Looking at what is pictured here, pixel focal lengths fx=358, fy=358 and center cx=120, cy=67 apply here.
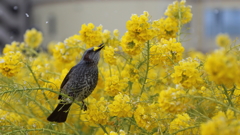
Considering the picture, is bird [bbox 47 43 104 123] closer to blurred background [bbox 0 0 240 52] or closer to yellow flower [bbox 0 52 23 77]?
yellow flower [bbox 0 52 23 77]

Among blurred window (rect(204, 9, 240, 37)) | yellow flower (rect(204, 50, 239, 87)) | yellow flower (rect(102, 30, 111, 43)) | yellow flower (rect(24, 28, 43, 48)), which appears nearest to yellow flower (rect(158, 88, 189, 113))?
yellow flower (rect(204, 50, 239, 87))

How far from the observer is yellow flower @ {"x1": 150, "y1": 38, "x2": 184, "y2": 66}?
1.29 m

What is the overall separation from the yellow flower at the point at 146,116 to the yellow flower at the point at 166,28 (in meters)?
0.37

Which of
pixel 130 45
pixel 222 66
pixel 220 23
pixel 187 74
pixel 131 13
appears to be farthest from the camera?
pixel 220 23

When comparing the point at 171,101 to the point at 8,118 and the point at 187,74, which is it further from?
the point at 8,118

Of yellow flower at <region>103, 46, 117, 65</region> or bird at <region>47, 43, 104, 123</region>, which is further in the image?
bird at <region>47, 43, 104, 123</region>

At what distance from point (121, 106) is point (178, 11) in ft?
2.00

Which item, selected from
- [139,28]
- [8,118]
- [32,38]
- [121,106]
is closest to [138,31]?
[139,28]

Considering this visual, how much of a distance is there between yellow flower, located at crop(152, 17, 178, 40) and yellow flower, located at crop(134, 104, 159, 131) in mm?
365

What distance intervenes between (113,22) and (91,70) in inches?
264

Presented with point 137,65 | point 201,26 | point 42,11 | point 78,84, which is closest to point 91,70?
point 78,84

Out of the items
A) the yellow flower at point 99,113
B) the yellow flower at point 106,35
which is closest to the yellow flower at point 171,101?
the yellow flower at point 99,113

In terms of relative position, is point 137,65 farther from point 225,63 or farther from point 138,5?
point 138,5

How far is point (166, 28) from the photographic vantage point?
4.88ft
